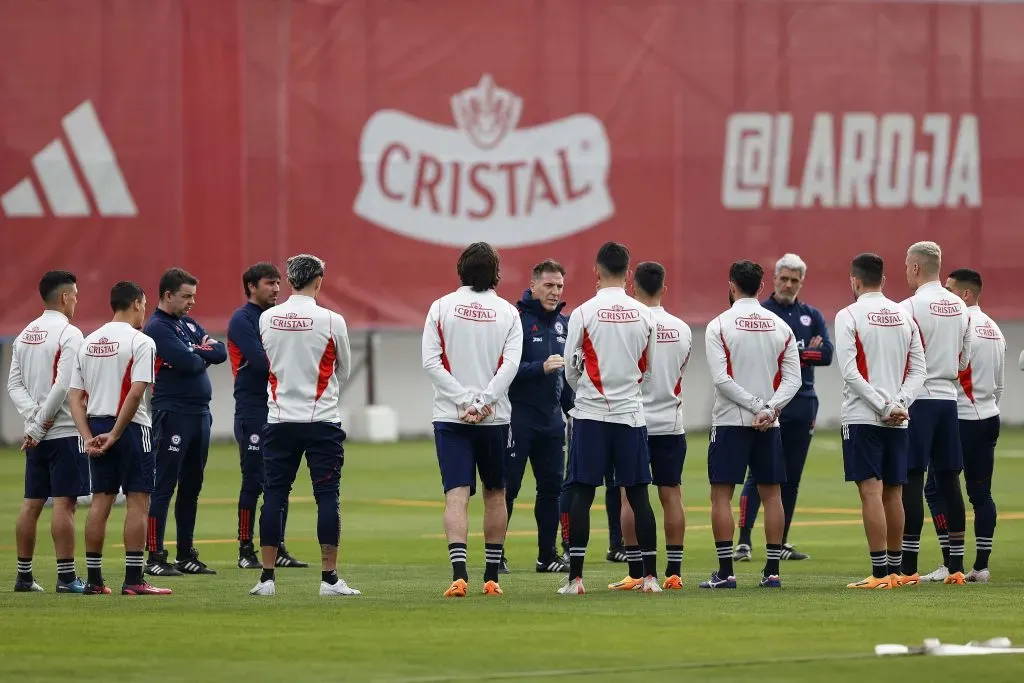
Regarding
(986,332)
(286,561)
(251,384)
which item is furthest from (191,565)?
(986,332)

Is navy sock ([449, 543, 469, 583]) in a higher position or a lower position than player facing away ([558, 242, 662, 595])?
lower

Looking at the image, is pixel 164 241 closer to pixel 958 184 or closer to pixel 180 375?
pixel 958 184

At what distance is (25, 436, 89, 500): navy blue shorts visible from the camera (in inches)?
452

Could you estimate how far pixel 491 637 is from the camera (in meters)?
8.88

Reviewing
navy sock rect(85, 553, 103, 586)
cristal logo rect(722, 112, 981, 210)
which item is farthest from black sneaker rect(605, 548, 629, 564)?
cristal logo rect(722, 112, 981, 210)

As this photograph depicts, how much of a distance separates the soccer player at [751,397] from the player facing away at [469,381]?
4.64 ft

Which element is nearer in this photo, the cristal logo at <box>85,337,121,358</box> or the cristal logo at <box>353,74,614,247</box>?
the cristal logo at <box>85,337,121,358</box>

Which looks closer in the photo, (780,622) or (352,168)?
(780,622)

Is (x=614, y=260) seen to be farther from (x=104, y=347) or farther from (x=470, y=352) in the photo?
(x=104, y=347)

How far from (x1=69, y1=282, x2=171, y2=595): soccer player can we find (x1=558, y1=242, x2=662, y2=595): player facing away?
251 centimetres

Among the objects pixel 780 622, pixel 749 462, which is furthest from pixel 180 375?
pixel 780 622

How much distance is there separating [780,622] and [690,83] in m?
20.1

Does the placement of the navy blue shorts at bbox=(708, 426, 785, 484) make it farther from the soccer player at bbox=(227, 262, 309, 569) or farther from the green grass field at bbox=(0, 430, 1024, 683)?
the soccer player at bbox=(227, 262, 309, 569)

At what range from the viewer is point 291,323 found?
10812 millimetres
